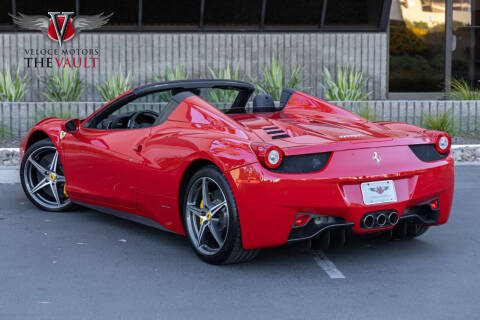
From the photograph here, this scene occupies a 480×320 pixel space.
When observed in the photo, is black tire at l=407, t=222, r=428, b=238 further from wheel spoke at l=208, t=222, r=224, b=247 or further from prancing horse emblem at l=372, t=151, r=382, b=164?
wheel spoke at l=208, t=222, r=224, b=247

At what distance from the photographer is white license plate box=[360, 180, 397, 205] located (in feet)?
17.8

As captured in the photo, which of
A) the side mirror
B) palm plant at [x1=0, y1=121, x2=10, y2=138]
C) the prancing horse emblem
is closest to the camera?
the prancing horse emblem

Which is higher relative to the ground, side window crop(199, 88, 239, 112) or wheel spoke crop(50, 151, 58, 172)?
side window crop(199, 88, 239, 112)

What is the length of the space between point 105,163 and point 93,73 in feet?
32.4

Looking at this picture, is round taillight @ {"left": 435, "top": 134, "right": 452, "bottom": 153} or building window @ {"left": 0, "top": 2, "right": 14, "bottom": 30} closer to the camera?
round taillight @ {"left": 435, "top": 134, "right": 452, "bottom": 153}

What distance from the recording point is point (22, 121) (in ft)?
39.4

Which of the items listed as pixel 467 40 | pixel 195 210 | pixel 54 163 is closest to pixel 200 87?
pixel 195 210

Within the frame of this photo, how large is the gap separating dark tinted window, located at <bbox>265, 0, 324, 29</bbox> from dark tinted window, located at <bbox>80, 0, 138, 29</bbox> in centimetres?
257

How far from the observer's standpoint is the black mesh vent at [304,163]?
17.5ft

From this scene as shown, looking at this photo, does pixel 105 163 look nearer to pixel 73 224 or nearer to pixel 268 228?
pixel 73 224

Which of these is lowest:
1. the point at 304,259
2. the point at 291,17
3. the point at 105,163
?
the point at 304,259

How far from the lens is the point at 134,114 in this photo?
6992mm

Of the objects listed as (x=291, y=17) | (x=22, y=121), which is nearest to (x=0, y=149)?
(x=22, y=121)

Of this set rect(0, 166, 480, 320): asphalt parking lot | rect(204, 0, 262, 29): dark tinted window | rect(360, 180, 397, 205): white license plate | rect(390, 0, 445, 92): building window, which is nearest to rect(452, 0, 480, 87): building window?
rect(390, 0, 445, 92): building window
